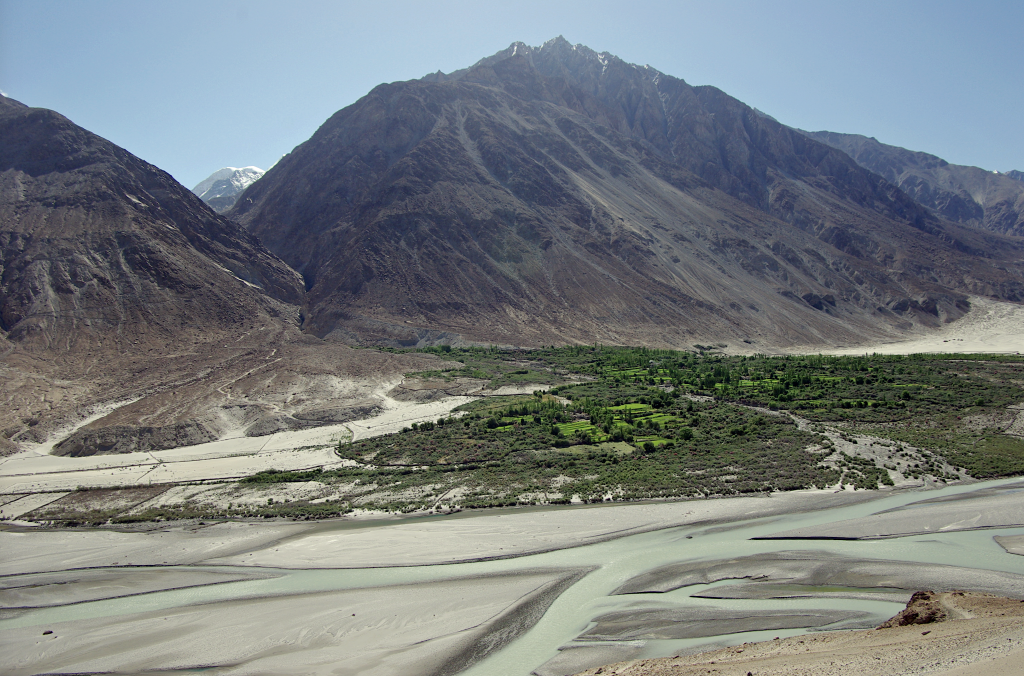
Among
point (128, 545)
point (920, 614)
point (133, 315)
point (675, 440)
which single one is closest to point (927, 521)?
point (920, 614)

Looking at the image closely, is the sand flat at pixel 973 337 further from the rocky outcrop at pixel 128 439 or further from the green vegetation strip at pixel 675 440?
the rocky outcrop at pixel 128 439

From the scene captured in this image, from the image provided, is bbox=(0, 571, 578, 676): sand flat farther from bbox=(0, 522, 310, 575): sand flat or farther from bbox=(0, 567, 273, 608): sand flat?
bbox=(0, 522, 310, 575): sand flat

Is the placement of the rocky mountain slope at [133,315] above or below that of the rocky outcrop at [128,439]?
above

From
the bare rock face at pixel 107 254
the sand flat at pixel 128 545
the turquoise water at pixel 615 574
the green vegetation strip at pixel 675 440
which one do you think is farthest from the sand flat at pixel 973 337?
the bare rock face at pixel 107 254

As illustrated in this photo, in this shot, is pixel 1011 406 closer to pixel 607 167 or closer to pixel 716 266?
pixel 716 266

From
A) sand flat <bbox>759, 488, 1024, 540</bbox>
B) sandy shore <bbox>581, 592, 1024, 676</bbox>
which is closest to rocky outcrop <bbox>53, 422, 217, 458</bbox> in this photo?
sandy shore <bbox>581, 592, 1024, 676</bbox>
